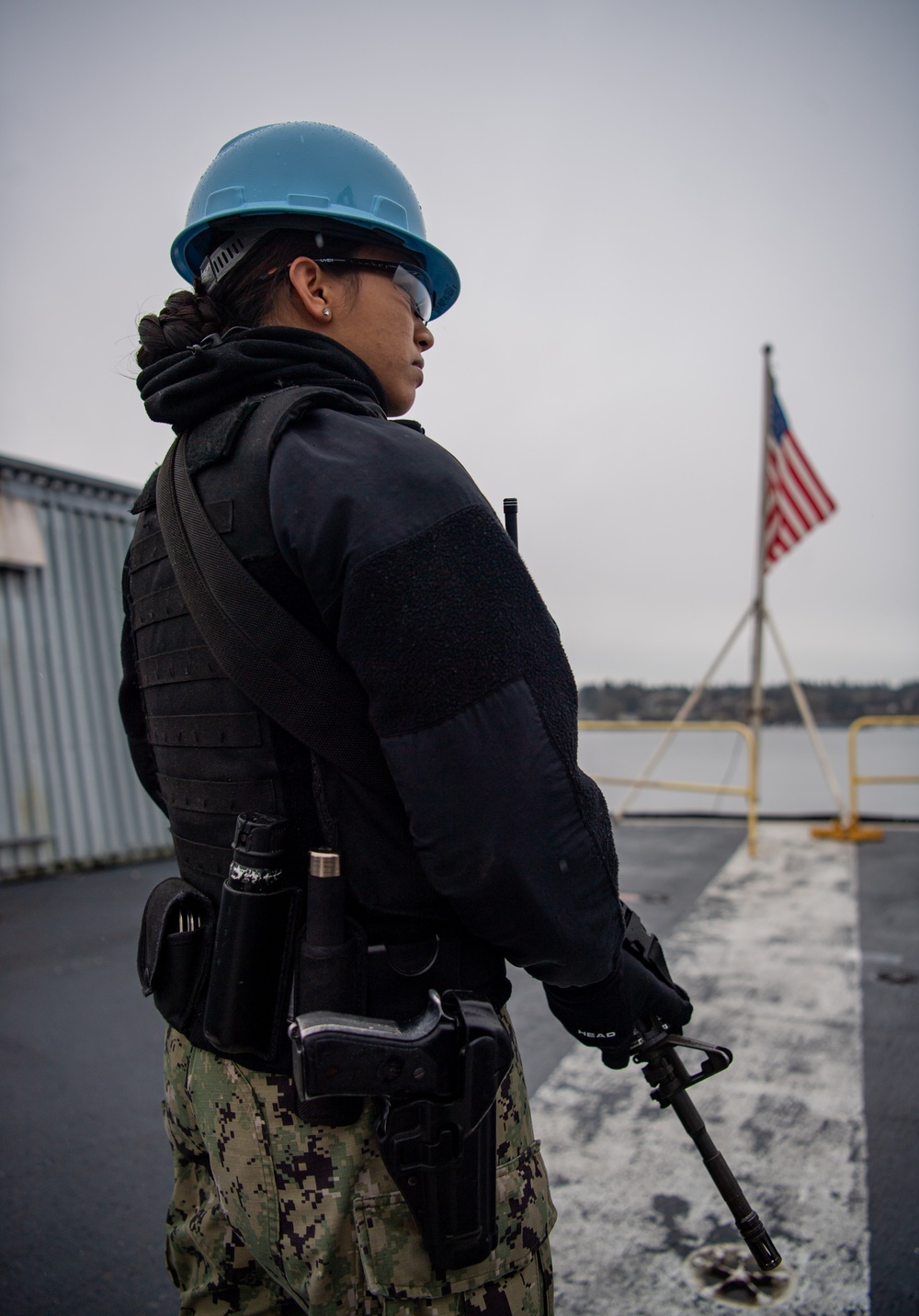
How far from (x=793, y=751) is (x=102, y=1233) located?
7377 mm

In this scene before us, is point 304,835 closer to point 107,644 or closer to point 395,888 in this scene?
point 395,888

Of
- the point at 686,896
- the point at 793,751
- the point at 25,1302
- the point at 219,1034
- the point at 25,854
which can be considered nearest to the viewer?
the point at 219,1034

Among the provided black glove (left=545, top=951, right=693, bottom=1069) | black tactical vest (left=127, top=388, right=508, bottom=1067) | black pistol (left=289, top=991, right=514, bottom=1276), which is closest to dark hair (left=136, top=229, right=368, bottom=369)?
black tactical vest (left=127, top=388, right=508, bottom=1067)

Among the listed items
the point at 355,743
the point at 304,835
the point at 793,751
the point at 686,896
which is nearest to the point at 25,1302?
the point at 304,835

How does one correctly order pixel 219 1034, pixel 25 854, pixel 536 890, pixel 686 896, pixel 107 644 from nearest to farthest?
1. pixel 536 890
2. pixel 219 1034
3. pixel 686 896
4. pixel 25 854
5. pixel 107 644

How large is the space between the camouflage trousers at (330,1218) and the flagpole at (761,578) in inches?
299

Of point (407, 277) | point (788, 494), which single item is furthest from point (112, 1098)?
point (788, 494)

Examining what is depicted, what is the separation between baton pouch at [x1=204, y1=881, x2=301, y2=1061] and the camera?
1121 millimetres

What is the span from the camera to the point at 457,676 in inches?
39.5

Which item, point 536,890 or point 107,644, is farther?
point 107,644

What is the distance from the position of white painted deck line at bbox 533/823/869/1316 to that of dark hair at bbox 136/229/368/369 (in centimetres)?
229

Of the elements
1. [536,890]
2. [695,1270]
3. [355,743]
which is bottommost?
[695,1270]

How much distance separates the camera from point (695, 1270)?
7.13ft

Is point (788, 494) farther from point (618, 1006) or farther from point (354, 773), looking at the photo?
point (354, 773)
